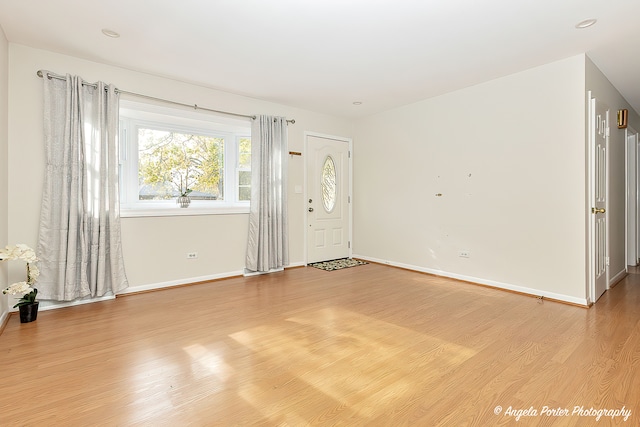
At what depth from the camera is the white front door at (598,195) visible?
3.45 metres

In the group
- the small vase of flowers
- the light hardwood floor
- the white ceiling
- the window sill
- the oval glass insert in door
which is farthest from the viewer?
the oval glass insert in door

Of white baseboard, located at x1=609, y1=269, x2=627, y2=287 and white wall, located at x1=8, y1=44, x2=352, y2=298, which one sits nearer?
A: white wall, located at x1=8, y1=44, x2=352, y2=298

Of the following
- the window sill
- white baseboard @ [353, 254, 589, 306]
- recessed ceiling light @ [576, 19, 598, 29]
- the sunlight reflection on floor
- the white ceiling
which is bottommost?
the sunlight reflection on floor

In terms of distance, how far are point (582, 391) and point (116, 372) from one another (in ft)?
9.57

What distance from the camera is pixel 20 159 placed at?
3.24m

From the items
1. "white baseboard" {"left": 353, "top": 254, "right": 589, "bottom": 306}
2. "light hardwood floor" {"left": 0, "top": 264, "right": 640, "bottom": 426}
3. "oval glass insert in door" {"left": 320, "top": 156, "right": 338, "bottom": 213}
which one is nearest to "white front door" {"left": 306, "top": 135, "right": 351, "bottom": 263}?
"oval glass insert in door" {"left": 320, "top": 156, "right": 338, "bottom": 213}

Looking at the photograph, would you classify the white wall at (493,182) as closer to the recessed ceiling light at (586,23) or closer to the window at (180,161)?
the recessed ceiling light at (586,23)

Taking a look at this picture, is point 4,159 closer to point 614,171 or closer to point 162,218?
point 162,218

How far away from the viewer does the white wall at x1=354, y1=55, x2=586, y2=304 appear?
11.6ft

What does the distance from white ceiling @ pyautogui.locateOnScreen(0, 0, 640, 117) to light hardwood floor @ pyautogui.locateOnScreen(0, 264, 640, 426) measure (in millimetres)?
2647

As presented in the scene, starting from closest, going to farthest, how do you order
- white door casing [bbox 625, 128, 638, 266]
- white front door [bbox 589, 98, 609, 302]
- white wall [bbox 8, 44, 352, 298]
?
1. white wall [bbox 8, 44, 352, 298]
2. white front door [bbox 589, 98, 609, 302]
3. white door casing [bbox 625, 128, 638, 266]

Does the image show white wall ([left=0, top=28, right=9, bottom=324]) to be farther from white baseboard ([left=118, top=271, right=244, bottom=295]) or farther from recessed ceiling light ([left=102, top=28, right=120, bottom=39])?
white baseboard ([left=118, top=271, right=244, bottom=295])

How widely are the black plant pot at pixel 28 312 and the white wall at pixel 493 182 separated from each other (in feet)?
15.2

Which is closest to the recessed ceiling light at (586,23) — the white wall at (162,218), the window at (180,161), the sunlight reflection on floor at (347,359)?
the sunlight reflection on floor at (347,359)
